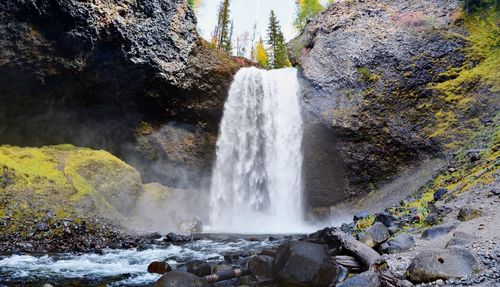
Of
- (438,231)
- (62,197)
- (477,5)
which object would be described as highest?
(477,5)

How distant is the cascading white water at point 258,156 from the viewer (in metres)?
22.8

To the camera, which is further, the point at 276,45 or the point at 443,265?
the point at 276,45

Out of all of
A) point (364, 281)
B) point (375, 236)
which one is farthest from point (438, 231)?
point (364, 281)

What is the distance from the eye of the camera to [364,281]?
541cm

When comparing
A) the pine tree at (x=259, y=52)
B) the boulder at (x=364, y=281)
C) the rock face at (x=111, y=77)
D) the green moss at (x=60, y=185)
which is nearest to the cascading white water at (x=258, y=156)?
the rock face at (x=111, y=77)

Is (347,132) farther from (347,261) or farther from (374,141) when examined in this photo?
(347,261)

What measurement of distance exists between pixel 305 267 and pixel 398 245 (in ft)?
7.70

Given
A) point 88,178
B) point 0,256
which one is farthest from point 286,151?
point 0,256

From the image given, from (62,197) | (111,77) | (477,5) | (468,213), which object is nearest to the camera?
(468,213)

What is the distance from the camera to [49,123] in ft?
67.7

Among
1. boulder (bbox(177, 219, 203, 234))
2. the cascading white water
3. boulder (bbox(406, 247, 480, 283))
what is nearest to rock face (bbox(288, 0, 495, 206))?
the cascading white water

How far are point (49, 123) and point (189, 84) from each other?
8315 millimetres

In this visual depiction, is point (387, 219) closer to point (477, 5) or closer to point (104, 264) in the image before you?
point (104, 264)

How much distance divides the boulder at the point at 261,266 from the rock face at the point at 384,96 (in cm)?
1521
